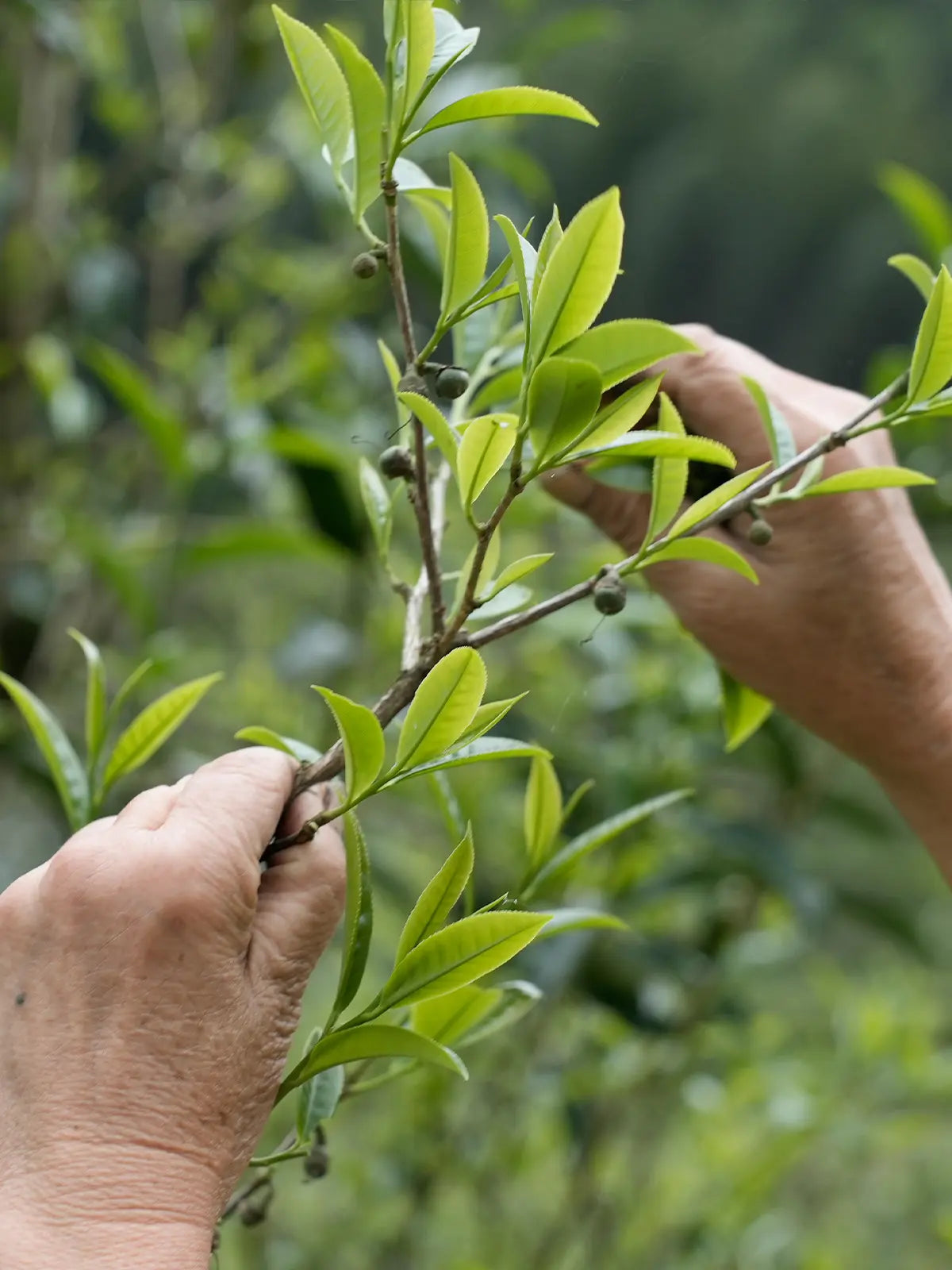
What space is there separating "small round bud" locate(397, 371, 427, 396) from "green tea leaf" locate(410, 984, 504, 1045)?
0.22 m

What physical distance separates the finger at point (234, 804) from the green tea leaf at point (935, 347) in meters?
0.26

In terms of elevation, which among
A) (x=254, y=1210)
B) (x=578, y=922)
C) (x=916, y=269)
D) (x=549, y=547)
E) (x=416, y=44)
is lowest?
(x=549, y=547)

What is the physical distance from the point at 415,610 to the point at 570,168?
1065mm

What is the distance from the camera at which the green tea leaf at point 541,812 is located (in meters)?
0.55

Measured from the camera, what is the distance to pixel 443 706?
390 millimetres

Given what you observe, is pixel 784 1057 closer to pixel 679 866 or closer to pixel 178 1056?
pixel 679 866

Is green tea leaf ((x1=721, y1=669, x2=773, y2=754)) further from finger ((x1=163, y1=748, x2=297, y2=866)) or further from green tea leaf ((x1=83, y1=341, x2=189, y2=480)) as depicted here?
green tea leaf ((x1=83, y1=341, x2=189, y2=480))

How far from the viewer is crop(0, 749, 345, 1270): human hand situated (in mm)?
384

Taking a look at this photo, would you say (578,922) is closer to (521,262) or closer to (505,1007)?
(505,1007)

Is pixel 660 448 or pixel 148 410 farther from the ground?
pixel 660 448

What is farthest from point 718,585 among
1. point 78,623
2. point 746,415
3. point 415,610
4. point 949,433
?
point 78,623

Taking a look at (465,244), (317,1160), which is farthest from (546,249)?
(317,1160)

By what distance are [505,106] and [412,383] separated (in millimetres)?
99

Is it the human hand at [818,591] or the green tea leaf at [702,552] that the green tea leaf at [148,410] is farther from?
the green tea leaf at [702,552]
